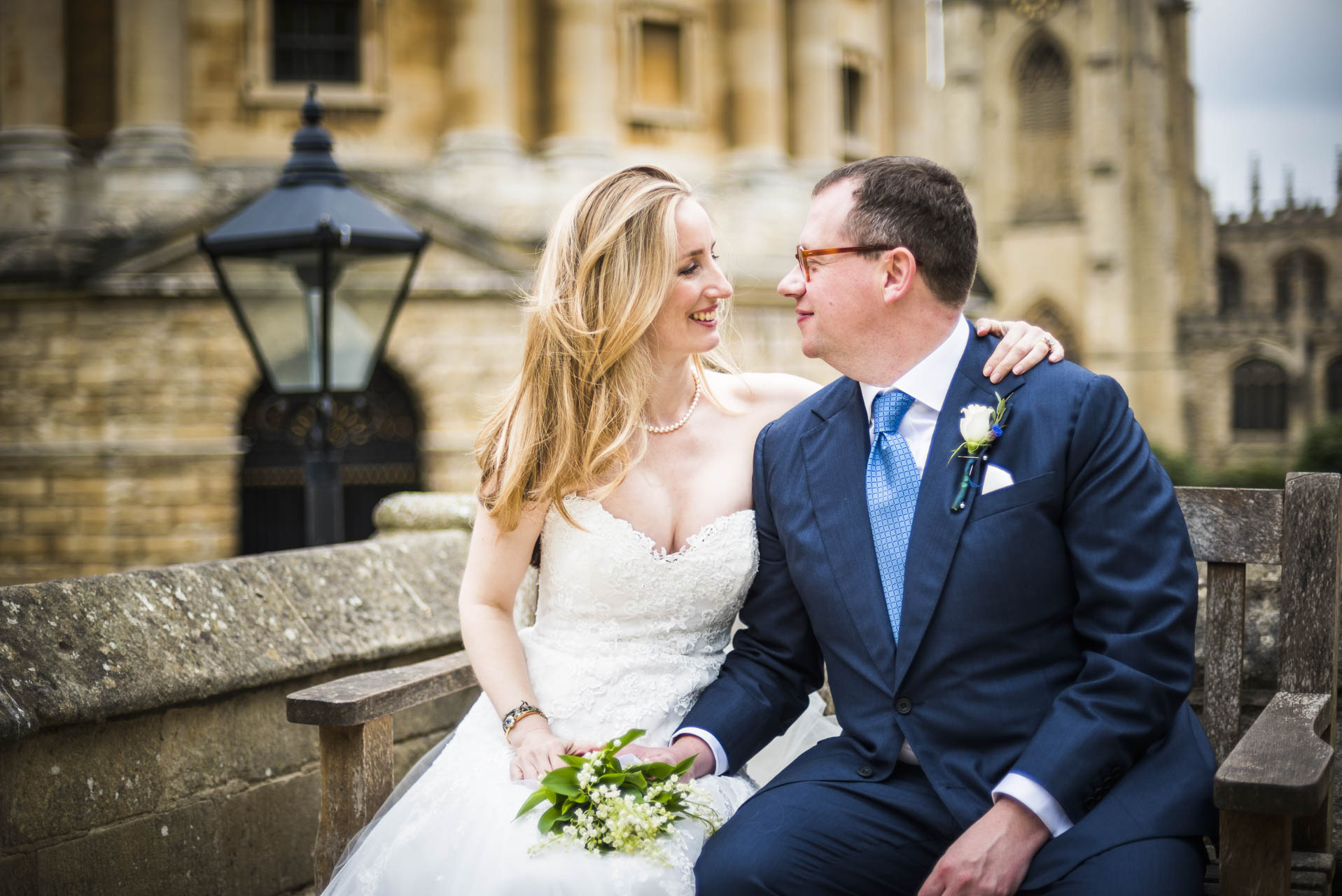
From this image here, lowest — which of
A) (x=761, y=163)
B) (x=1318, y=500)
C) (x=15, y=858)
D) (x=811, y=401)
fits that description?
(x=15, y=858)

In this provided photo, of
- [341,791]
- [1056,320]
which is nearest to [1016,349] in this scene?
[341,791]

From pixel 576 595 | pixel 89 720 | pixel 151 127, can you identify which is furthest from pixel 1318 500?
pixel 151 127

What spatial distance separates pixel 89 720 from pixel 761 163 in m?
13.8

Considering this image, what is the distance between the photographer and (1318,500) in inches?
108

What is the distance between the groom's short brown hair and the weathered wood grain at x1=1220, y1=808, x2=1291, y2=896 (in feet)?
4.06

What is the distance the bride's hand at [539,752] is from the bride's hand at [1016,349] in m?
1.27

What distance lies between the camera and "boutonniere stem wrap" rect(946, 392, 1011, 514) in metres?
2.50

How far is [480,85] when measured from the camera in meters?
14.9

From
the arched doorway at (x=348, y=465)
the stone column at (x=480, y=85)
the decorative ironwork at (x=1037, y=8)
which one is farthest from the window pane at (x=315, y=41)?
the decorative ironwork at (x=1037, y=8)

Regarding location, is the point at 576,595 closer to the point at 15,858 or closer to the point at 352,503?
the point at 15,858

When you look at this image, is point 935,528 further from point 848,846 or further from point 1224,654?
point 1224,654

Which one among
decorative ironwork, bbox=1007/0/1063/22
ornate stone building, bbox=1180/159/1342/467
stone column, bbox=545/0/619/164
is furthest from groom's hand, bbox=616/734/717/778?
decorative ironwork, bbox=1007/0/1063/22

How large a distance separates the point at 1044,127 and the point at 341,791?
55.0 meters

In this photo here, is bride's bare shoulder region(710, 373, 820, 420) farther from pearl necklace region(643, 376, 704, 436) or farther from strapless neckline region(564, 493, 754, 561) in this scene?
strapless neckline region(564, 493, 754, 561)
